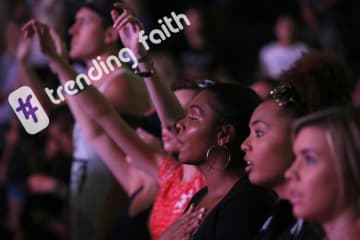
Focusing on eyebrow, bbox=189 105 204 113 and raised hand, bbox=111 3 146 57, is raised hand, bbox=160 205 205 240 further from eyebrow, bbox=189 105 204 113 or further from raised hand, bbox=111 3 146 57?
raised hand, bbox=111 3 146 57

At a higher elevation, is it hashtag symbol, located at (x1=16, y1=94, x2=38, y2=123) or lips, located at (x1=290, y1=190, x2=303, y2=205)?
hashtag symbol, located at (x1=16, y1=94, x2=38, y2=123)

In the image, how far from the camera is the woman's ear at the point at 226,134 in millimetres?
2459

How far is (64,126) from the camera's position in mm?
4832

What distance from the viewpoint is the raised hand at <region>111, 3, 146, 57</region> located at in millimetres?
2660

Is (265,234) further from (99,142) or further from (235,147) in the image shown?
(99,142)

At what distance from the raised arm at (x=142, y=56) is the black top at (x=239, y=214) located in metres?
0.47

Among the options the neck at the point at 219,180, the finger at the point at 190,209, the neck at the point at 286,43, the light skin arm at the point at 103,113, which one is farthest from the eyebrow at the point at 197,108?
the neck at the point at 286,43

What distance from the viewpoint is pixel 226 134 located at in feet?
8.09

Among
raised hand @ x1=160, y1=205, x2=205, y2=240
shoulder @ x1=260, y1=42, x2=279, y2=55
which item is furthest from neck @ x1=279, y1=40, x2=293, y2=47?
raised hand @ x1=160, y1=205, x2=205, y2=240

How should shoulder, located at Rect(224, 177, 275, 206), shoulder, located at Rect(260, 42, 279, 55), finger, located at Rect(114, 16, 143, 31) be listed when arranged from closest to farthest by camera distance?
shoulder, located at Rect(224, 177, 275, 206), finger, located at Rect(114, 16, 143, 31), shoulder, located at Rect(260, 42, 279, 55)

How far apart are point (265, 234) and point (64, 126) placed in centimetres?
282

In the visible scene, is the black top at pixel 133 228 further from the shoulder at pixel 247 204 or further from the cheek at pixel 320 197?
the cheek at pixel 320 197

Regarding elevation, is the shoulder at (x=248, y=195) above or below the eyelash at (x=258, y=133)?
below

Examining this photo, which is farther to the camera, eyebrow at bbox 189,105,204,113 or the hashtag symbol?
the hashtag symbol
